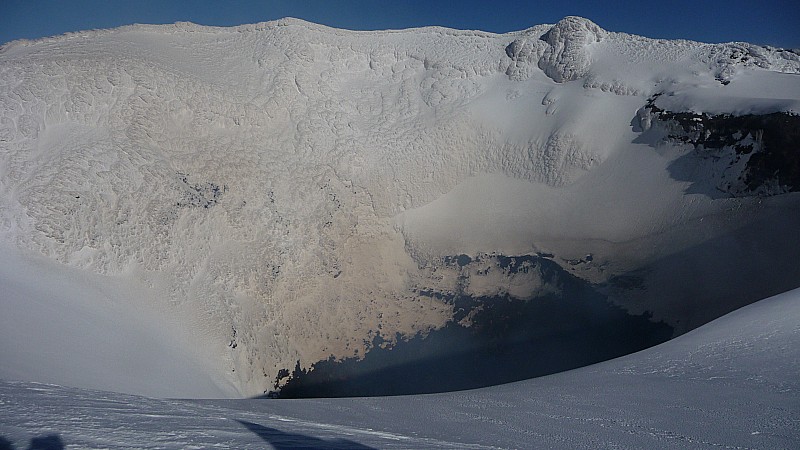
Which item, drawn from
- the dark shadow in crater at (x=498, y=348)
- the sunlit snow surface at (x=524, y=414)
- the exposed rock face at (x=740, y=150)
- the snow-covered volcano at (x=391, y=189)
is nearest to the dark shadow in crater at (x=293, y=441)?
the sunlit snow surface at (x=524, y=414)

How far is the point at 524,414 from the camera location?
4.65 metres

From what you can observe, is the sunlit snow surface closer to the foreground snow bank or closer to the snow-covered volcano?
the foreground snow bank

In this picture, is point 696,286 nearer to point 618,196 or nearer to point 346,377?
point 618,196

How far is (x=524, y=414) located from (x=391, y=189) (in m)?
13.6

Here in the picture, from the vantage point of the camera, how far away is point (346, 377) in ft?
44.3

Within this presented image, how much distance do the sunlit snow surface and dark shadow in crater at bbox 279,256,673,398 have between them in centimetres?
700

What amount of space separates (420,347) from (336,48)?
11472mm

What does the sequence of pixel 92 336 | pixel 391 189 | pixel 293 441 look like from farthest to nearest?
pixel 391 189 → pixel 92 336 → pixel 293 441

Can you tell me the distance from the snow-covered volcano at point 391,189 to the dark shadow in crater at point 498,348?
0.22ft

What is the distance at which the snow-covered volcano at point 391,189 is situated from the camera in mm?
13375

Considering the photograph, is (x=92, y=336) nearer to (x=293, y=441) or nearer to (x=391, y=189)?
(x=293, y=441)

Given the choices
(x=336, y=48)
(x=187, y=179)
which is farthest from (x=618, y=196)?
(x=187, y=179)

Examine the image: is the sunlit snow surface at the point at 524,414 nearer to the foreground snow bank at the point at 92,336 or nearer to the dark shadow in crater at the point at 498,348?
the foreground snow bank at the point at 92,336

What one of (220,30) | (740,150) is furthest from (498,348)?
(220,30)
